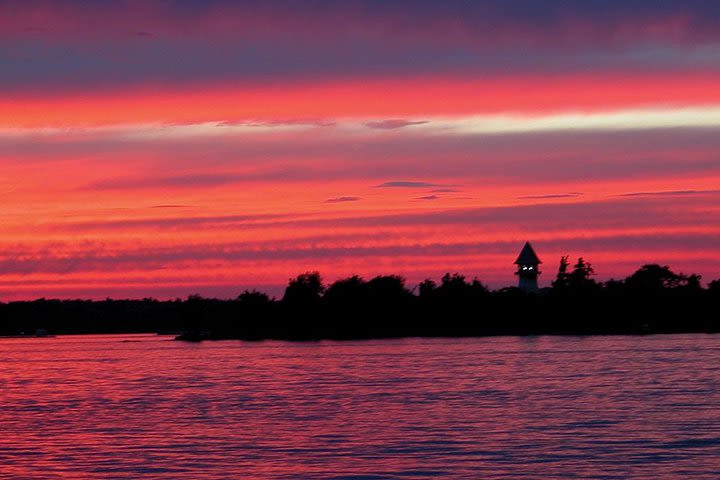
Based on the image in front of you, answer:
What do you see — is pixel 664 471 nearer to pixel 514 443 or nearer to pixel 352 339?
pixel 514 443

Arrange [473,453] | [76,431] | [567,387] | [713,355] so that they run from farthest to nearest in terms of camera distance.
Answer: [713,355]
[567,387]
[76,431]
[473,453]

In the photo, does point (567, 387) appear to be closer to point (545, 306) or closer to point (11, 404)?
point (11, 404)

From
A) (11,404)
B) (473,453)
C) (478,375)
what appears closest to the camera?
(473,453)

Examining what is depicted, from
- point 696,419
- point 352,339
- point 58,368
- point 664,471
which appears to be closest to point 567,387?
point 696,419

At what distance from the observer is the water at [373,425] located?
33.7 metres

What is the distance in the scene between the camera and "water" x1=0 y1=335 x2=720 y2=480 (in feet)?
111

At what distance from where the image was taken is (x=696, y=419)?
143ft

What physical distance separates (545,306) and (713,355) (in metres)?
100

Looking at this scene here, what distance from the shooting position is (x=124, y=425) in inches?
1790

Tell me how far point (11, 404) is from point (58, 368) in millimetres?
41964

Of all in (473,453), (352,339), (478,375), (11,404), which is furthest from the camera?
(352,339)

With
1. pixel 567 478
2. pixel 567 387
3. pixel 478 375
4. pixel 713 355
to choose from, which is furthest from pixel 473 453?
pixel 713 355

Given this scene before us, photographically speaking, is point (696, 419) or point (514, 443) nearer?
point (514, 443)

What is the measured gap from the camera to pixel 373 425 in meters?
44.0
